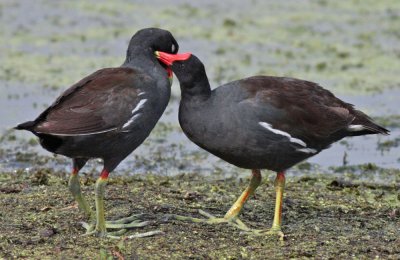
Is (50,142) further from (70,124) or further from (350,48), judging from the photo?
(350,48)

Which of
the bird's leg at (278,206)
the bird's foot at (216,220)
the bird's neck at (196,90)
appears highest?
the bird's neck at (196,90)

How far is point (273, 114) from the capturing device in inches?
257

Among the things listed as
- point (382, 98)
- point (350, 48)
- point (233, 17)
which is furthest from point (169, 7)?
point (382, 98)

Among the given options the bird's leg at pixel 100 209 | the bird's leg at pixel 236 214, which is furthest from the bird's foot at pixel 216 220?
the bird's leg at pixel 100 209

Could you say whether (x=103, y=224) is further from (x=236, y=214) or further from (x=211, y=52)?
(x=211, y=52)

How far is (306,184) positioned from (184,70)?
83.0 inches

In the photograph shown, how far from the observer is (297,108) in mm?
6645

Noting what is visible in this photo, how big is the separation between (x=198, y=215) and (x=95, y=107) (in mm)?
1194

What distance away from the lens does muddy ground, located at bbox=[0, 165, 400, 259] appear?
5961mm

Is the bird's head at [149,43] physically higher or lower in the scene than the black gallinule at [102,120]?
higher

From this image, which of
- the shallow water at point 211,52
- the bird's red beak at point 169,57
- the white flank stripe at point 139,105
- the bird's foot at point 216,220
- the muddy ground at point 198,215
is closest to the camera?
the muddy ground at point 198,215

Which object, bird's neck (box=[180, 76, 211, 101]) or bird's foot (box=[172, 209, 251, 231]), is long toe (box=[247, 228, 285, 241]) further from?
bird's neck (box=[180, 76, 211, 101])

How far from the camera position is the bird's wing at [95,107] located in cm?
611

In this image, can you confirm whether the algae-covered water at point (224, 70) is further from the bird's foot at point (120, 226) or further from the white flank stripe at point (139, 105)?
the white flank stripe at point (139, 105)
